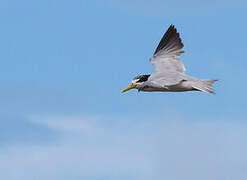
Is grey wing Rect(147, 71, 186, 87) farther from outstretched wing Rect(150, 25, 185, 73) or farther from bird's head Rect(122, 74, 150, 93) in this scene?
outstretched wing Rect(150, 25, 185, 73)

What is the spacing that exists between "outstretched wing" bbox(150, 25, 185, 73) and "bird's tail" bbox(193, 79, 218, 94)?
111 inches

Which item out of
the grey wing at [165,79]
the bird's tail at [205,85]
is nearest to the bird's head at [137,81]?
the grey wing at [165,79]

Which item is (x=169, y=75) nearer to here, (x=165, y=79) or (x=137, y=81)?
(x=165, y=79)

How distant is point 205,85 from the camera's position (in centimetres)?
1750

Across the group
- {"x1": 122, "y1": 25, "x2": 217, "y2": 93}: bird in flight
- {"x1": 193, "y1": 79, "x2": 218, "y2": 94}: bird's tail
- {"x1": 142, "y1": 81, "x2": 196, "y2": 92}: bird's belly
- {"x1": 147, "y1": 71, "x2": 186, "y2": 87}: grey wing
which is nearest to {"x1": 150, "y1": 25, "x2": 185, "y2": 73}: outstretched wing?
{"x1": 122, "y1": 25, "x2": 217, "y2": 93}: bird in flight

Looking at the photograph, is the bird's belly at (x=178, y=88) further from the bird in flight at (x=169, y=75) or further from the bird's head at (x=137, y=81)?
the bird's head at (x=137, y=81)

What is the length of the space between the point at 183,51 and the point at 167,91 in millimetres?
3911

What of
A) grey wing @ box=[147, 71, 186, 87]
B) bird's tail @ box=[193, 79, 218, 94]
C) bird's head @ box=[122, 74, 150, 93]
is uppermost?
bird's head @ box=[122, 74, 150, 93]

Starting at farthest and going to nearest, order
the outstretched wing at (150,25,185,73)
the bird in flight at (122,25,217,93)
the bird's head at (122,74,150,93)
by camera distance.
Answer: the outstretched wing at (150,25,185,73) → the bird's head at (122,74,150,93) → the bird in flight at (122,25,217,93)

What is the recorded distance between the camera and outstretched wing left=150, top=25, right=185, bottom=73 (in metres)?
20.7

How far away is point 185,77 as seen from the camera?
18359 millimetres

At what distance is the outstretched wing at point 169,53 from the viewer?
20.7m

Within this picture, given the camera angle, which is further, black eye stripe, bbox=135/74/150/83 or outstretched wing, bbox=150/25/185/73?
outstretched wing, bbox=150/25/185/73

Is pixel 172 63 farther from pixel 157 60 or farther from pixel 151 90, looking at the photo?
pixel 151 90
